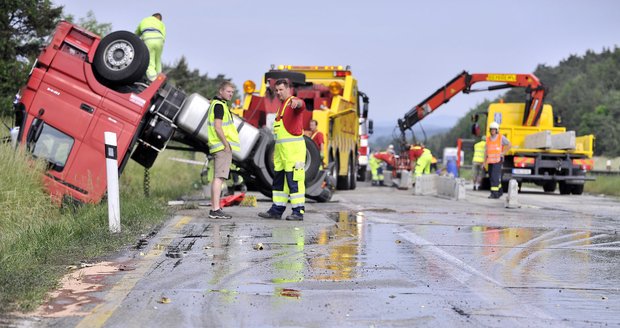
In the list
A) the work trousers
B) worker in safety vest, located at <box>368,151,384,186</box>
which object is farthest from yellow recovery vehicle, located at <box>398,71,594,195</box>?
worker in safety vest, located at <box>368,151,384,186</box>

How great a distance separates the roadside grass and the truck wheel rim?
5.45 ft

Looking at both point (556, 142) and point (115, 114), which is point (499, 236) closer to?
point (115, 114)

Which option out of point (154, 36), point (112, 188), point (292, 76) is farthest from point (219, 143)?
point (292, 76)

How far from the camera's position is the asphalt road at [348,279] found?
205 inches

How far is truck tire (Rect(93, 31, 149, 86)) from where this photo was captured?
12477mm

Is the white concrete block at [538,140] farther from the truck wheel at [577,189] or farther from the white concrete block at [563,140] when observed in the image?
the truck wheel at [577,189]

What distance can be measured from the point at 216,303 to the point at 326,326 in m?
0.91

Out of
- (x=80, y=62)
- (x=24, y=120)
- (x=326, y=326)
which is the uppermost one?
(x=80, y=62)

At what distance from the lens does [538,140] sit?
25.0 meters

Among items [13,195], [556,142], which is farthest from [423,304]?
[556,142]

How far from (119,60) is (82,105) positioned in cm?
79

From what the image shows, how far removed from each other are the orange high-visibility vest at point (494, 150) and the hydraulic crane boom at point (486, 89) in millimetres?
5401

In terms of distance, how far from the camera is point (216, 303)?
5.59 metres

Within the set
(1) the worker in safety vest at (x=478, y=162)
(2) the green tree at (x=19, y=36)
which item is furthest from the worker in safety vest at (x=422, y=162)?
(2) the green tree at (x=19, y=36)
